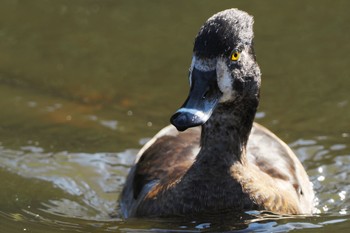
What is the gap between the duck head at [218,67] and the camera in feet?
19.6

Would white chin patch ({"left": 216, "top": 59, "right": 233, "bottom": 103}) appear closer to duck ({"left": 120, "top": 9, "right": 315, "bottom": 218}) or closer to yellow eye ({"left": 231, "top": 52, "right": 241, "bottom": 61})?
duck ({"left": 120, "top": 9, "right": 315, "bottom": 218})

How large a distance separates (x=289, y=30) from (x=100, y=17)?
8.82 ft

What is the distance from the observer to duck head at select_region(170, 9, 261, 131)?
19.6ft

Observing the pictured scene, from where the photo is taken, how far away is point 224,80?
618 cm

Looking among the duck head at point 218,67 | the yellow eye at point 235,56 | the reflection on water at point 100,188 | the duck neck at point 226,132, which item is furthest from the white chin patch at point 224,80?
the reflection on water at point 100,188

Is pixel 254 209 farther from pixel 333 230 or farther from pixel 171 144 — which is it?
pixel 171 144

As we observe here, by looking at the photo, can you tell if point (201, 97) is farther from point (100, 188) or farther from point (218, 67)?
point (100, 188)

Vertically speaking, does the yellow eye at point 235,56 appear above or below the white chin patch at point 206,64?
above

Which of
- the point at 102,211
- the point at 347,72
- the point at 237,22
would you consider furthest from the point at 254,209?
the point at 347,72

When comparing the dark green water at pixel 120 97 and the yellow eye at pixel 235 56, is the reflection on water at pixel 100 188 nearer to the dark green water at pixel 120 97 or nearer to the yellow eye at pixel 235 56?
the dark green water at pixel 120 97

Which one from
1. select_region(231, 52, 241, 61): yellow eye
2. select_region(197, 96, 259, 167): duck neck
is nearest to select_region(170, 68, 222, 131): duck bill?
select_region(231, 52, 241, 61): yellow eye

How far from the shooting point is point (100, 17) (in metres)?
12.0

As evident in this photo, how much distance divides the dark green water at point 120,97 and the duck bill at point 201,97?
0.87 meters

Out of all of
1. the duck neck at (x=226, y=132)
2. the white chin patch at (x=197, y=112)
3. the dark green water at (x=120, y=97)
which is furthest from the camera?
the dark green water at (x=120, y=97)
